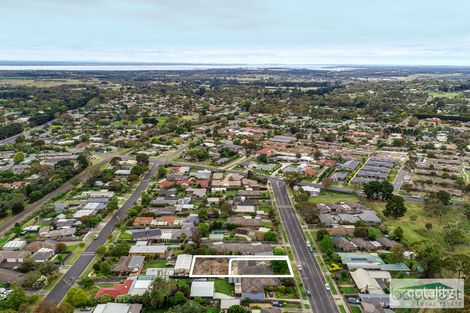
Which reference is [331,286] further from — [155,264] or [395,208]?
[395,208]

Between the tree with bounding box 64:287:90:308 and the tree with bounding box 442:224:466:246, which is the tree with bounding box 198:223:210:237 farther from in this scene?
the tree with bounding box 442:224:466:246

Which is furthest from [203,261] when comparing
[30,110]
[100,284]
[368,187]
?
[30,110]

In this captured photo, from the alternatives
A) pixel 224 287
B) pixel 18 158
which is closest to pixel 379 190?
pixel 224 287

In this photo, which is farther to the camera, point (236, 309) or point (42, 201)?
point (42, 201)

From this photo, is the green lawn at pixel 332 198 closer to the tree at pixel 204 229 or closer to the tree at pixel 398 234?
the tree at pixel 398 234

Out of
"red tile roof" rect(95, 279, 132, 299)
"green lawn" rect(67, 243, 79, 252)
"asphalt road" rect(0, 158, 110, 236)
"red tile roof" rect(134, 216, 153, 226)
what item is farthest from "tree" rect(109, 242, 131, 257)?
"asphalt road" rect(0, 158, 110, 236)

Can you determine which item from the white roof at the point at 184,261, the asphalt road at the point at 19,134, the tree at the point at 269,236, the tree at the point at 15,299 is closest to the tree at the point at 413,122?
the tree at the point at 269,236

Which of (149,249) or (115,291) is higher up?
(115,291)
